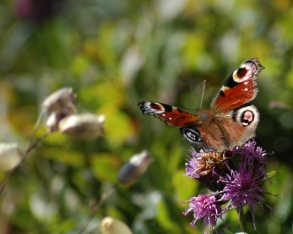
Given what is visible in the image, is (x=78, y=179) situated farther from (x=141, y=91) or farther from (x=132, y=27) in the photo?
(x=132, y=27)

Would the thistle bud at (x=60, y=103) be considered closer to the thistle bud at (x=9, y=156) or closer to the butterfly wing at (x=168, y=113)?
the thistle bud at (x=9, y=156)

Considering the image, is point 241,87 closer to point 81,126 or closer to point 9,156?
point 81,126

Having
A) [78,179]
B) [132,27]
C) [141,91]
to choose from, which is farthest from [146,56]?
[78,179]

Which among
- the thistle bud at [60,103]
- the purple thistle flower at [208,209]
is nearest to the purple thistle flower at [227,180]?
the purple thistle flower at [208,209]

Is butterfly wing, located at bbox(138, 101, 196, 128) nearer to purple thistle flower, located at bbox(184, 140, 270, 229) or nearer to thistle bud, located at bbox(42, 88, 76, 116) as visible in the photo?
purple thistle flower, located at bbox(184, 140, 270, 229)

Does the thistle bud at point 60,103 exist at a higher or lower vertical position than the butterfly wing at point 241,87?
lower

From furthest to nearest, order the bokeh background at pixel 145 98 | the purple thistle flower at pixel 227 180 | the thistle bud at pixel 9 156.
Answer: the bokeh background at pixel 145 98, the thistle bud at pixel 9 156, the purple thistle flower at pixel 227 180

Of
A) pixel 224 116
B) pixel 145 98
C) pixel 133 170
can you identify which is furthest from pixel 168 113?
pixel 145 98
